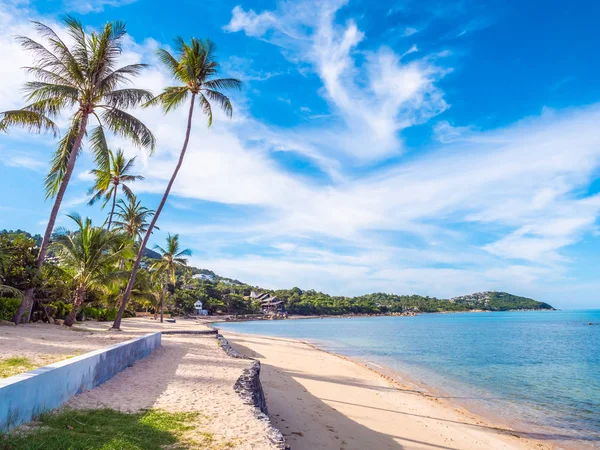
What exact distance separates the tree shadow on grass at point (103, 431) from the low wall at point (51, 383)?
0.19 metres

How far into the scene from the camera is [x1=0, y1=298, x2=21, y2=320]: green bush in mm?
15250

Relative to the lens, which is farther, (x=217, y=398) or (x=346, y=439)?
(x=346, y=439)

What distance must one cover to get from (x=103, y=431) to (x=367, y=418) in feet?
21.9

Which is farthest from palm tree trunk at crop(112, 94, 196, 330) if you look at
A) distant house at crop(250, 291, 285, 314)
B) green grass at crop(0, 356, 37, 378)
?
distant house at crop(250, 291, 285, 314)

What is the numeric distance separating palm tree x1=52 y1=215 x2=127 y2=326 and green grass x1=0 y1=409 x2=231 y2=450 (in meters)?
13.9

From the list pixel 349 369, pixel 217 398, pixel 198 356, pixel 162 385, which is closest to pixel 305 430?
pixel 217 398

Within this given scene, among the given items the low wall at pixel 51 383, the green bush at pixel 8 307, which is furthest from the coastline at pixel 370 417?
the green bush at pixel 8 307

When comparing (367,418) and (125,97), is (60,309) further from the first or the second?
(367,418)

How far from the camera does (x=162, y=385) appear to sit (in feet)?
25.0

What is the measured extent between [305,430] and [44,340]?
8297 mm

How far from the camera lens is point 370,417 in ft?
31.1

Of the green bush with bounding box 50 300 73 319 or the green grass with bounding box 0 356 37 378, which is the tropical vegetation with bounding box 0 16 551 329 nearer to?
the green bush with bounding box 50 300 73 319

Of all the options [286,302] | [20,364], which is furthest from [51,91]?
[286,302]

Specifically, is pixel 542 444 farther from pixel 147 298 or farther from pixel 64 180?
pixel 147 298
